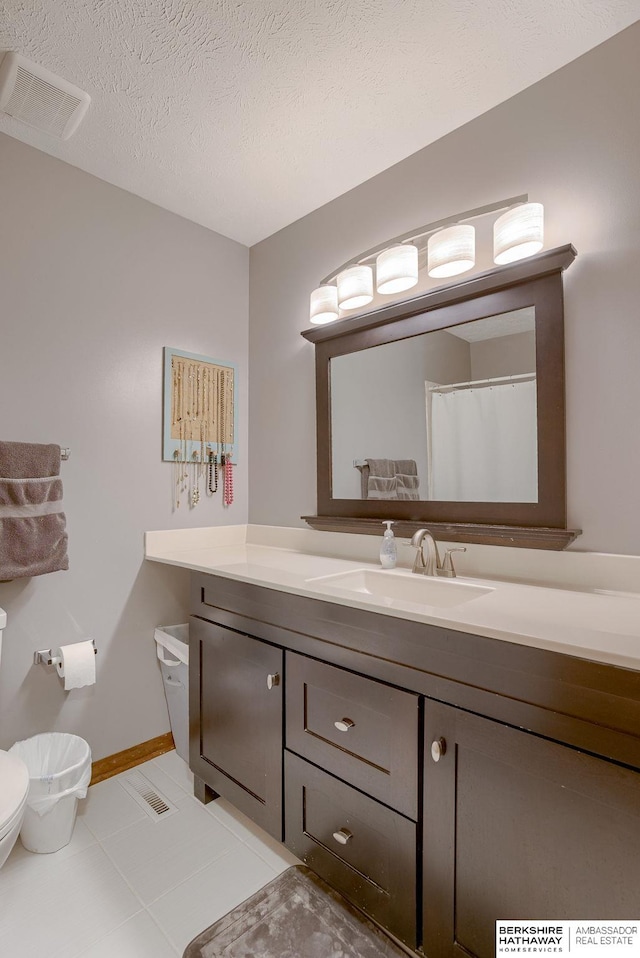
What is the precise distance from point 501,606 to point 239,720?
96 cm

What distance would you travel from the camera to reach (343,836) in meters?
1.26

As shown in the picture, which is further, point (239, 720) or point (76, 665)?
point (76, 665)

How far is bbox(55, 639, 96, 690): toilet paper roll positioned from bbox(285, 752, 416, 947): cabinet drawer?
33.3 inches

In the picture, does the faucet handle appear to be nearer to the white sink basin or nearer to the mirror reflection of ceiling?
the white sink basin

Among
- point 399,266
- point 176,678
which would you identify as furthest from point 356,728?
point 399,266

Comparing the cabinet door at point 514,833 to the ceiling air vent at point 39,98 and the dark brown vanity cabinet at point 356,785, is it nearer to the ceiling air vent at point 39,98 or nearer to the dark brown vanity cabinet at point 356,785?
the dark brown vanity cabinet at point 356,785

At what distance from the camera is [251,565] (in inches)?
68.4

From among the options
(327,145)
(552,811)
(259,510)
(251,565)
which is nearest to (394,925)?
(552,811)

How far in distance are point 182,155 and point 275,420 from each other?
113cm

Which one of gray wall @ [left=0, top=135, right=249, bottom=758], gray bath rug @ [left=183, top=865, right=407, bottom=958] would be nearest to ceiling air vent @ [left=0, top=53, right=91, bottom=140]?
gray wall @ [left=0, top=135, right=249, bottom=758]

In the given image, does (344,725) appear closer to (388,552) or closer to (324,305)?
(388,552)

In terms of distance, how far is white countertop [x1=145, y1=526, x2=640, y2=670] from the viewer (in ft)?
2.93

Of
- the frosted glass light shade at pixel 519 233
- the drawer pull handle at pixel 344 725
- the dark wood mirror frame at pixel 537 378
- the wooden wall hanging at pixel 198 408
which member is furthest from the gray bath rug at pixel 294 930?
the frosted glass light shade at pixel 519 233

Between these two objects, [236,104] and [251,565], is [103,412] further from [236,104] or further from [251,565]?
[236,104]
